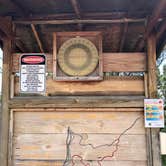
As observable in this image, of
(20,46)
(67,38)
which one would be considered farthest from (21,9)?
(20,46)

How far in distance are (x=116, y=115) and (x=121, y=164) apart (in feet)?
1.37

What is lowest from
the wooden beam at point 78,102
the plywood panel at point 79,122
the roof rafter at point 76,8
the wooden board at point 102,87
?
the plywood panel at point 79,122

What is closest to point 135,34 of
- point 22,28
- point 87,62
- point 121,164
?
point 87,62

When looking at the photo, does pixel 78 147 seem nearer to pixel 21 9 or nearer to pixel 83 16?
pixel 83 16

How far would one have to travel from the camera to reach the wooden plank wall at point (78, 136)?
2195 millimetres

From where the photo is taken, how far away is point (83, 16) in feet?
7.86

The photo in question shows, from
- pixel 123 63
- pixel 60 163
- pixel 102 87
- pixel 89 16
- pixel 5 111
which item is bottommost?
pixel 60 163

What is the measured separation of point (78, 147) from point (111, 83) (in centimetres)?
63

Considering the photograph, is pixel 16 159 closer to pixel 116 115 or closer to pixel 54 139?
pixel 54 139

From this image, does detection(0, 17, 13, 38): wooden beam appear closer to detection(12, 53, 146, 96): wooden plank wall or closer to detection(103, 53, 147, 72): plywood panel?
detection(12, 53, 146, 96): wooden plank wall

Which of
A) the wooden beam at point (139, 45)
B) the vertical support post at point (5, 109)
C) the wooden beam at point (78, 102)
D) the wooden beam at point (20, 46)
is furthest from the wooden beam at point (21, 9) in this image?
the wooden beam at point (139, 45)

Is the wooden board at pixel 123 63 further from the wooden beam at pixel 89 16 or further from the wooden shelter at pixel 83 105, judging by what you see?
the wooden beam at pixel 89 16

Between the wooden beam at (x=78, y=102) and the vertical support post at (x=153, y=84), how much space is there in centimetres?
13

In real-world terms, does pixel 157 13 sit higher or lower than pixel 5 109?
higher
